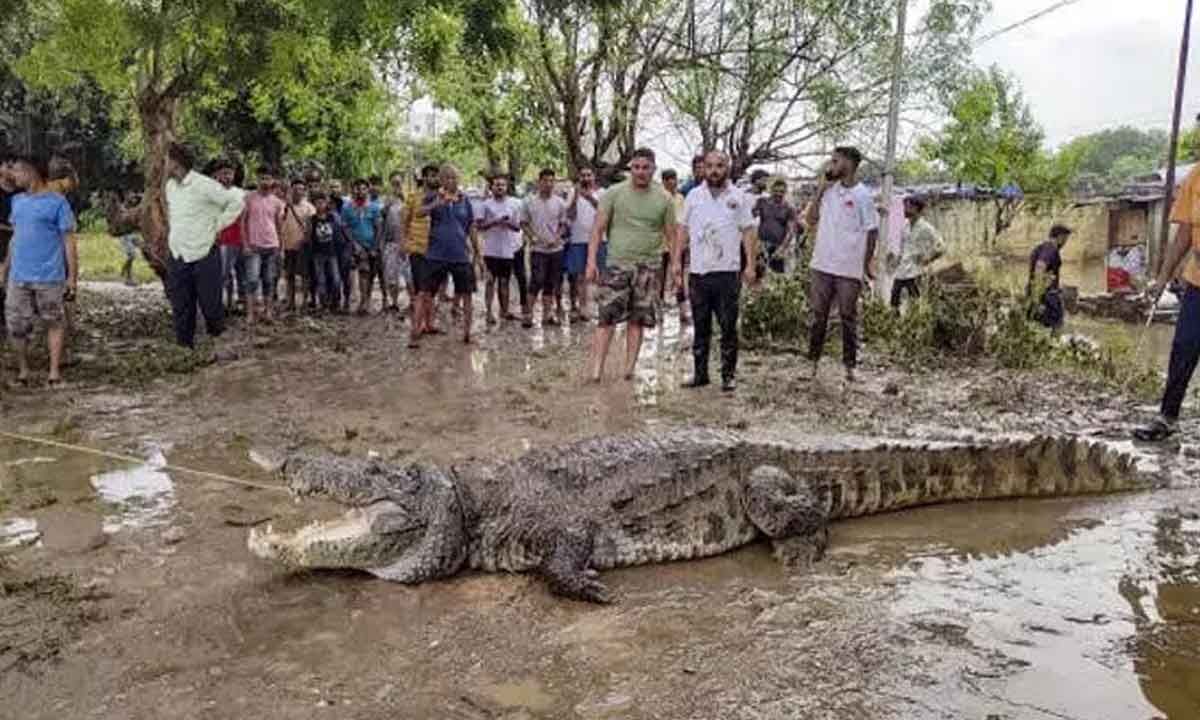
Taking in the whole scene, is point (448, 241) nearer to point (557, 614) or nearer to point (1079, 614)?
point (557, 614)

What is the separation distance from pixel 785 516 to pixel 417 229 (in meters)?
6.60

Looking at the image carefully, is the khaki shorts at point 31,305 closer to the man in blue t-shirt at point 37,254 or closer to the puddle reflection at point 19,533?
the man in blue t-shirt at point 37,254

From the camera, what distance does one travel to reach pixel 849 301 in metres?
8.07

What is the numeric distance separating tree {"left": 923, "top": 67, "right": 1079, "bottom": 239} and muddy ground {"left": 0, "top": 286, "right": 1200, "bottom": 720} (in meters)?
22.6

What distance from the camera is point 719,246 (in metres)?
7.79

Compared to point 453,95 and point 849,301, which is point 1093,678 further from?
point 453,95

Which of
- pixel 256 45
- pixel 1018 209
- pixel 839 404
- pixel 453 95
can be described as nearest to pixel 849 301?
pixel 839 404

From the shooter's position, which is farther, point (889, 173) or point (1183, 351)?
point (889, 173)

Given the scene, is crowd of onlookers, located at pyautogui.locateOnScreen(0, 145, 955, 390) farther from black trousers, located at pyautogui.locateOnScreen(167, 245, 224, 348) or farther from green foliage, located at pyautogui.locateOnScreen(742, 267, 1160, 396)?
green foliage, located at pyautogui.locateOnScreen(742, 267, 1160, 396)

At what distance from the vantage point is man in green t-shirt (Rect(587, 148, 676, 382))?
7.98m

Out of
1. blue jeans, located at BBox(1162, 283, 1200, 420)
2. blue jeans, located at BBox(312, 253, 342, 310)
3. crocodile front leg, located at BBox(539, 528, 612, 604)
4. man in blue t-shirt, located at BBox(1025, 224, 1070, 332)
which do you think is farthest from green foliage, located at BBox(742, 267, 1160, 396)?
crocodile front leg, located at BBox(539, 528, 612, 604)

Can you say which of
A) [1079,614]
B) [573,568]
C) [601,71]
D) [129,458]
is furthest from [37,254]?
[601,71]

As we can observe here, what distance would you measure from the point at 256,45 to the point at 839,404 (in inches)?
301

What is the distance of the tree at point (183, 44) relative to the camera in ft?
32.1
